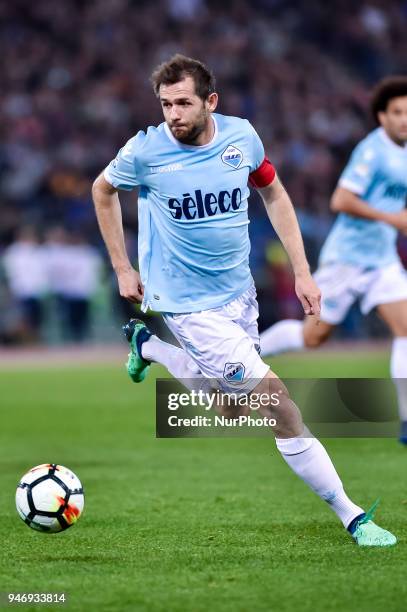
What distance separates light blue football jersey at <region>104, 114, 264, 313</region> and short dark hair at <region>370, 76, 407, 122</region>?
366cm

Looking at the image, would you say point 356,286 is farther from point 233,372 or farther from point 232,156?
point 233,372

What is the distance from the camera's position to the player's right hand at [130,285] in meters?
6.36

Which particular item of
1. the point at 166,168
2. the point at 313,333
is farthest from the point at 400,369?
the point at 166,168

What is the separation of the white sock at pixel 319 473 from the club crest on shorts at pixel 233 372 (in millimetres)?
392

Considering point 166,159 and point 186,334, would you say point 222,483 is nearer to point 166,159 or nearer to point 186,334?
point 186,334

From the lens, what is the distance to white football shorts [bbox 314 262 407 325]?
9.79 m

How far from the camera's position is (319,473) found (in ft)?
19.4

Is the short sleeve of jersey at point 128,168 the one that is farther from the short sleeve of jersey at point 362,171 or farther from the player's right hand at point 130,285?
the short sleeve of jersey at point 362,171

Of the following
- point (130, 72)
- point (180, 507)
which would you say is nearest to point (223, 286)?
point (180, 507)

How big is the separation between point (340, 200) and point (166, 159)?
12.7 ft

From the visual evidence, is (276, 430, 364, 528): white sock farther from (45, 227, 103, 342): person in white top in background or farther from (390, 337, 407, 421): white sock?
(45, 227, 103, 342): person in white top in background

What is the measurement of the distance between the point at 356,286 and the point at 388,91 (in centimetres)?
159

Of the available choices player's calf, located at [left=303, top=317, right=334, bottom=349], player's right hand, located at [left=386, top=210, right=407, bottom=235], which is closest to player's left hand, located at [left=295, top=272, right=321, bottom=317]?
player's right hand, located at [left=386, top=210, right=407, bottom=235]

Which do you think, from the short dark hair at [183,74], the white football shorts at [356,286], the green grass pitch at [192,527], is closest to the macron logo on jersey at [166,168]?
the short dark hair at [183,74]
